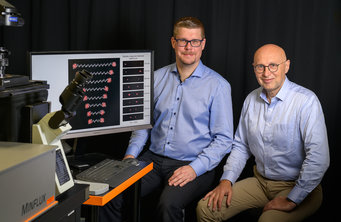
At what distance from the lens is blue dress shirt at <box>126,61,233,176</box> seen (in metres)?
2.71

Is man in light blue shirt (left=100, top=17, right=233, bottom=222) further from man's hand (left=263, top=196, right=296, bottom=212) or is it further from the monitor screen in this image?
man's hand (left=263, top=196, right=296, bottom=212)

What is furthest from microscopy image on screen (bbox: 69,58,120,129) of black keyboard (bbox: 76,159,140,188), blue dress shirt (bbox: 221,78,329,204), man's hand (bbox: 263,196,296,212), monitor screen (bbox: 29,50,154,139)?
man's hand (bbox: 263,196,296,212)

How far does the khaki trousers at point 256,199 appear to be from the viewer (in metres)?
2.42

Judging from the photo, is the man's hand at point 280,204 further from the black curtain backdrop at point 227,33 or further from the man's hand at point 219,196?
the black curtain backdrop at point 227,33

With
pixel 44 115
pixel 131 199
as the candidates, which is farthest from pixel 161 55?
pixel 44 115

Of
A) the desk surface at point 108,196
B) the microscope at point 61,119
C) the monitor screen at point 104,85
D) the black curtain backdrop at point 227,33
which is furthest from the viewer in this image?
the black curtain backdrop at point 227,33

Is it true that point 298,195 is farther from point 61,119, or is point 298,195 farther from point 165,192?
point 61,119

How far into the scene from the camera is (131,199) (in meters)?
2.54

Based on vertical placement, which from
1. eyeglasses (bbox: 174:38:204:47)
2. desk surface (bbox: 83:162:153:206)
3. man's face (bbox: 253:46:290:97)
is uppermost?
eyeglasses (bbox: 174:38:204:47)

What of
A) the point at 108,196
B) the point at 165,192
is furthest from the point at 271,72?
the point at 108,196

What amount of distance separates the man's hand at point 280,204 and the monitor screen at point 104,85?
807mm

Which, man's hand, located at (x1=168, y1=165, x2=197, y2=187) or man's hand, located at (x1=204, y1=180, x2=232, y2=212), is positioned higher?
man's hand, located at (x1=168, y1=165, x2=197, y2=187)

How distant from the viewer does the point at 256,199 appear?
2562 millimetres

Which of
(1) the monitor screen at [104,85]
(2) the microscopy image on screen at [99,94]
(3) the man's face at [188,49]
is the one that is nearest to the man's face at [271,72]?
(3) the man's face at [188,49]
